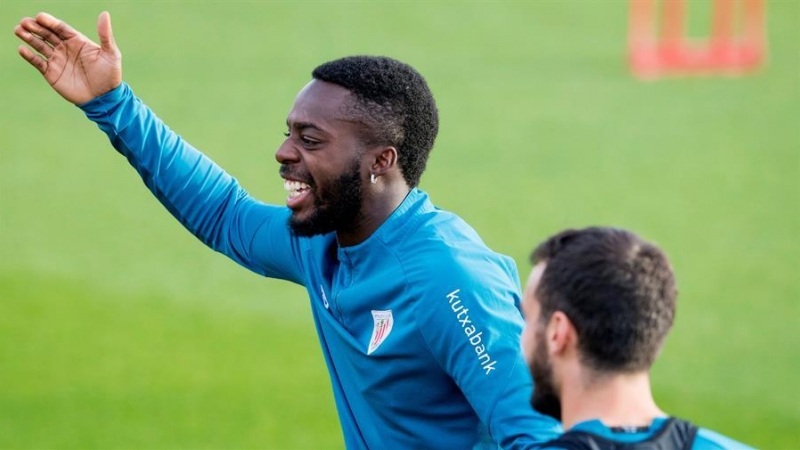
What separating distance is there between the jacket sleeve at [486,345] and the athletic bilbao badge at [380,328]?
16cm

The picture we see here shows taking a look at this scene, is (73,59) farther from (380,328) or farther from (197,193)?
(380,328)

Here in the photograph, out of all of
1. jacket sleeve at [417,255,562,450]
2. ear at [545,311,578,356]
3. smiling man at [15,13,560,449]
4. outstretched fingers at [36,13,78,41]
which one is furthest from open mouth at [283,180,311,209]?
ear at [545,311,578,356]

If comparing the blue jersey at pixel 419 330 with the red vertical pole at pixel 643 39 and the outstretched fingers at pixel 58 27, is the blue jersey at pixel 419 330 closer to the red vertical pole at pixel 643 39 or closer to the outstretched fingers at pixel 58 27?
the outstretched fingers at pixel 58 27

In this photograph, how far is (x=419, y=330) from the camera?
421 centimetres

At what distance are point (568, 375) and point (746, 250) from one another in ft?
29.8

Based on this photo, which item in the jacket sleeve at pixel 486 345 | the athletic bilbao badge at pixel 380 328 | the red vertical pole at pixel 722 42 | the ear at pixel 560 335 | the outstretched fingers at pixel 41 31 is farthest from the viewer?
the red vertical pole at pixel 722 42

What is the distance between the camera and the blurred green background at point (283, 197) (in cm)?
934

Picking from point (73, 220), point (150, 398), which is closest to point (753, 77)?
point (73, 220)

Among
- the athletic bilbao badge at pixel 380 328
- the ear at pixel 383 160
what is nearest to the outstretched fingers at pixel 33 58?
the ear at pixel 383 160

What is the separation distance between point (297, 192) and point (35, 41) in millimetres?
1212

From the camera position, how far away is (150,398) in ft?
30.5

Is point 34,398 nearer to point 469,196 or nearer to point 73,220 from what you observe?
point 73,220

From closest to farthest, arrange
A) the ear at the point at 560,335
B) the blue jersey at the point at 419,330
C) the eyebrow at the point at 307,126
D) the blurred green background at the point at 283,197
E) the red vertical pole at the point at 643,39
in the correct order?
the ear at the point at 560,335
the blue jersey at the point at 419,330
the eyebrow at the point at 307,126
the blurred green background at the point at 283,197
the red vertical pole at the point at 643,39

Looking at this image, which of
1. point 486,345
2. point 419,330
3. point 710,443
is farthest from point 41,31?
point 710,443
